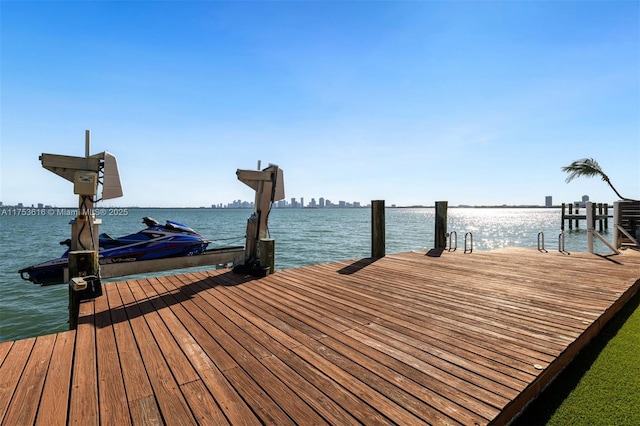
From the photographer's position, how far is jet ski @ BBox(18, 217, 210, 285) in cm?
836

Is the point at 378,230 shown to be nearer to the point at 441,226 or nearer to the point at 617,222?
the point at 441,226

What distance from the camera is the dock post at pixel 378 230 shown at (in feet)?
28.9

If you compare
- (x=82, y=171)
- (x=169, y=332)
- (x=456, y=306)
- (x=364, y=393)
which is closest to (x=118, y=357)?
(x=169, y=332)

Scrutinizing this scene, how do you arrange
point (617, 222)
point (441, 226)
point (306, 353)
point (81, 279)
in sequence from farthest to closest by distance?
point (441, 226) → point (617, 222) → point (81, 279) → point (306, 353)

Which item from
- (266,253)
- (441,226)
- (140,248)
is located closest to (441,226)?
(441,226)

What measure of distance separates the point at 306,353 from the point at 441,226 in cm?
915

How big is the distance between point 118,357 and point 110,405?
84cm

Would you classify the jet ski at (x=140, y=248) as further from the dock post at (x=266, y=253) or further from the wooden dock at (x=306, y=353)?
the dock post at (x=266, y=253)

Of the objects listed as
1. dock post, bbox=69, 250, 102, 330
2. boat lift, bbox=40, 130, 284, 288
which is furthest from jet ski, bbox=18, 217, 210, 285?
dock post, bbox=69, 250, 102, 330

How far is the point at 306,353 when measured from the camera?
305 centimetres

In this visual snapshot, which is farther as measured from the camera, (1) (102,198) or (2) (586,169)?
(2) (586,169)

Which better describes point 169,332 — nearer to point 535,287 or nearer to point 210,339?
point 210,339

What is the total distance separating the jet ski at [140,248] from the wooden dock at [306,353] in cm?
378

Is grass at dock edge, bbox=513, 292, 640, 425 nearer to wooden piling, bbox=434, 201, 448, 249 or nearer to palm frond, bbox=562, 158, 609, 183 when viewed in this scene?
wooden piling, bbox=434, 201, 448, 249
